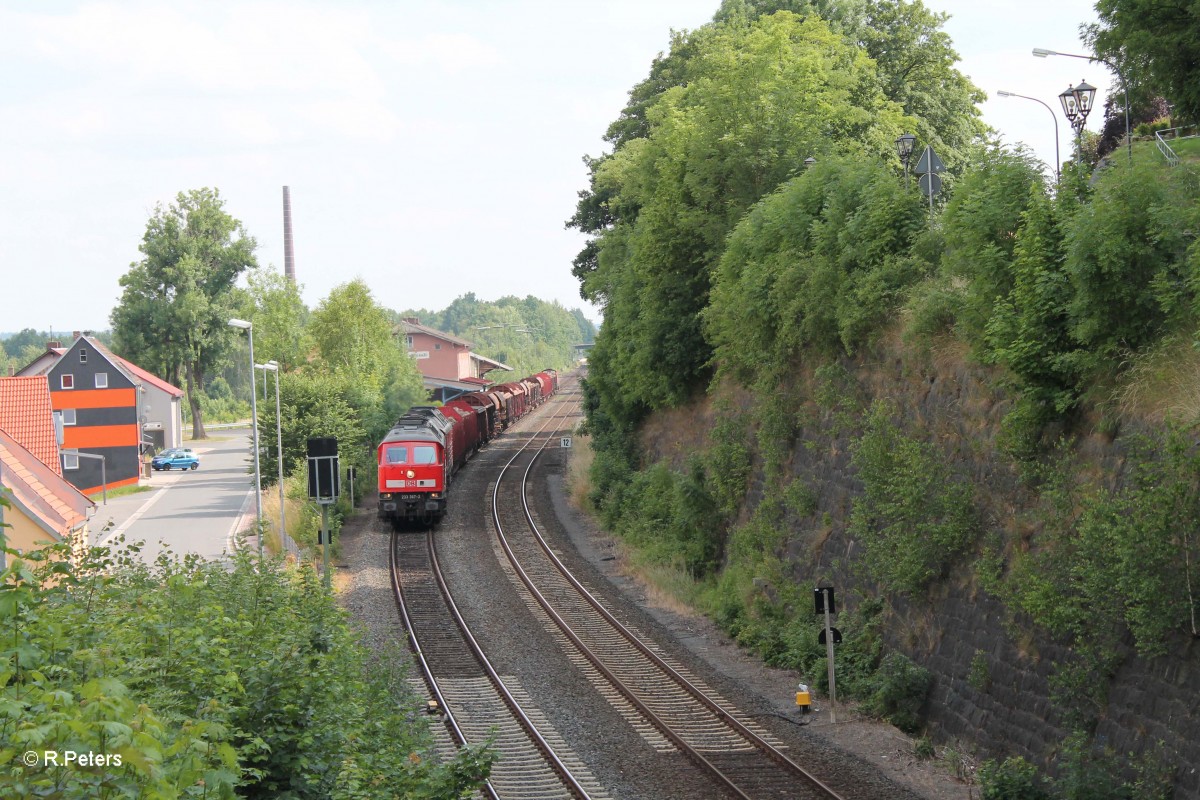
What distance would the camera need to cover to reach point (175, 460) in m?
66.4

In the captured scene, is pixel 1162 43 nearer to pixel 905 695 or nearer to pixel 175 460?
pixel 905 695

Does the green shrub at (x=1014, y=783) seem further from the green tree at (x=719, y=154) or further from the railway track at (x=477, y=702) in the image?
the green tree at (x=719, y=154)

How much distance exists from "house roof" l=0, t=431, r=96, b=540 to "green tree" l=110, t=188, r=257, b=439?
54964 millimetres

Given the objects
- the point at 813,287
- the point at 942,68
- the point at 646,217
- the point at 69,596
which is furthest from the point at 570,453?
the point at 69,596

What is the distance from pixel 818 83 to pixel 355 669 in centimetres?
2082

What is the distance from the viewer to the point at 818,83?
2817 centimetres

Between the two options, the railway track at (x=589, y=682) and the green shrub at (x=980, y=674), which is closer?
the railway track at (x=589, y=682)

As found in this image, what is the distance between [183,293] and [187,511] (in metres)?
42.1

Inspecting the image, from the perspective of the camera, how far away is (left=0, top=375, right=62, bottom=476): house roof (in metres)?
36.0

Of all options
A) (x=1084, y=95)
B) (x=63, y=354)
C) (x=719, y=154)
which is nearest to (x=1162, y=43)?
(x=1084, y=95)

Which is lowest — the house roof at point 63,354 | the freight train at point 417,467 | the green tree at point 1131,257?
the freight train at point 417,467

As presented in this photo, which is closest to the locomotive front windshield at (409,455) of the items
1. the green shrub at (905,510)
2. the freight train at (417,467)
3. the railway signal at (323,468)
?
the freight train at (417,467)

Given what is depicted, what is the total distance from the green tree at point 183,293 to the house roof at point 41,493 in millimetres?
54964

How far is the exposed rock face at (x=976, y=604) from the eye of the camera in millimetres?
11148
